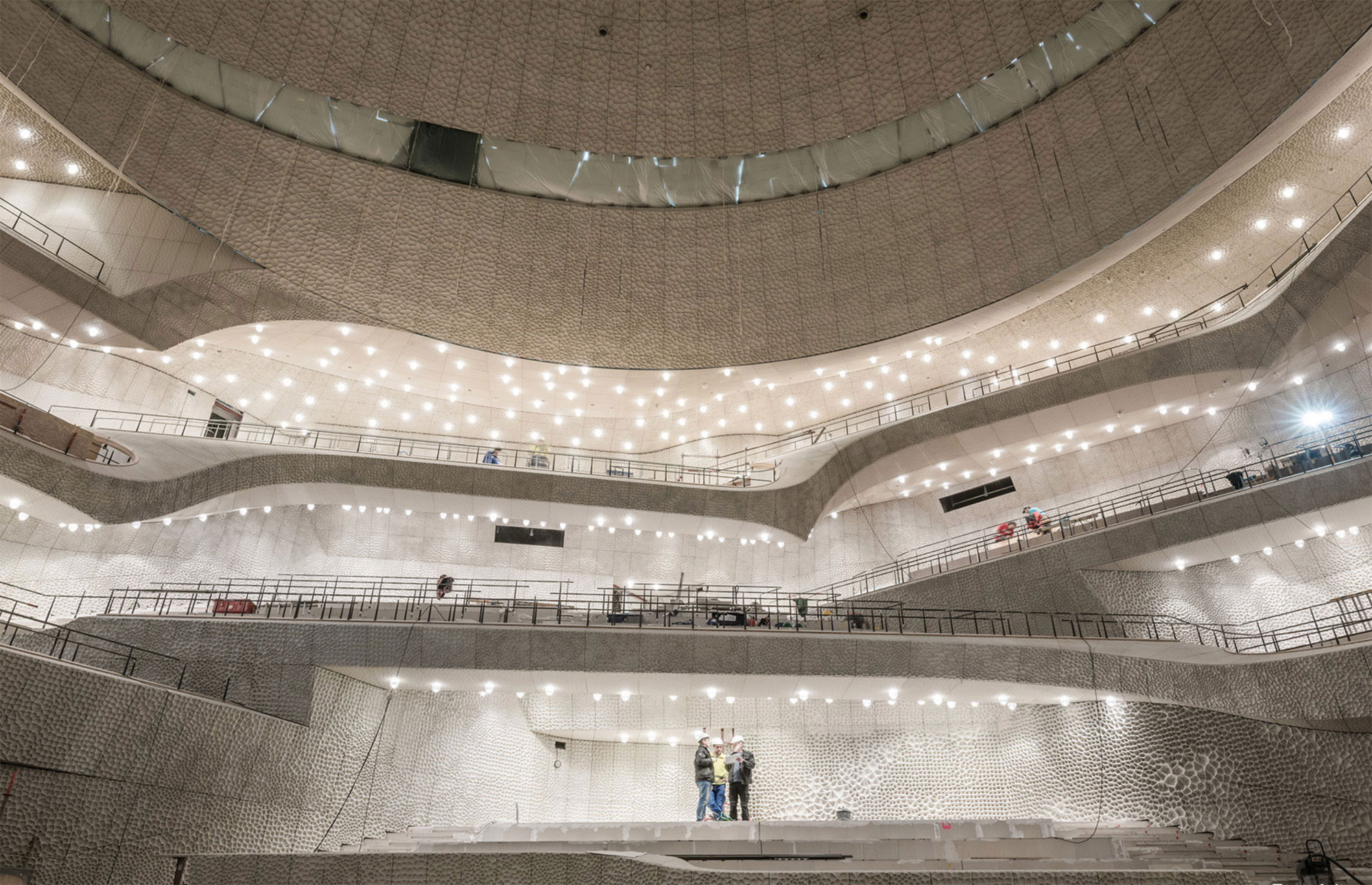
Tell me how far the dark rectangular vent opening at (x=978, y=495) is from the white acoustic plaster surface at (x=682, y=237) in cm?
598

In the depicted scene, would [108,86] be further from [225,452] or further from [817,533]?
[817,533]

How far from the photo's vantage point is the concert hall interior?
12492 millimetres

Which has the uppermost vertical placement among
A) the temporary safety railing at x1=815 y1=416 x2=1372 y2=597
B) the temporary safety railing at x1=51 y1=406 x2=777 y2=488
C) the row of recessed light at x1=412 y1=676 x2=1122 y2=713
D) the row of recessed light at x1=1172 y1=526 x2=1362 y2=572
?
the temporary safety railing at x1=51 y1=406 x2=777 y2=488

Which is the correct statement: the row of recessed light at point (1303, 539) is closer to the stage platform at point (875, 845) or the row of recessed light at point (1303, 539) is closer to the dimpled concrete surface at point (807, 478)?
the dimpled concrete surface at point (807, 478)

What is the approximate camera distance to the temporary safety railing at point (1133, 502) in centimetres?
1644

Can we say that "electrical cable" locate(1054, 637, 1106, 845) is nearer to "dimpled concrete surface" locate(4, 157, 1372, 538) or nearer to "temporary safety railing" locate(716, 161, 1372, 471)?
"dimpled concrete surface" locate(4, 157, 1372, 538)

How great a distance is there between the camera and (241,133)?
60.7 feet

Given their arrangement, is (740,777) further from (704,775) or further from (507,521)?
(507,521)

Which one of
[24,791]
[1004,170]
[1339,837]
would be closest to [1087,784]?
[1339,837]

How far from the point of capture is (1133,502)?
71.3ft

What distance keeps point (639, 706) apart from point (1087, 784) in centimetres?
935

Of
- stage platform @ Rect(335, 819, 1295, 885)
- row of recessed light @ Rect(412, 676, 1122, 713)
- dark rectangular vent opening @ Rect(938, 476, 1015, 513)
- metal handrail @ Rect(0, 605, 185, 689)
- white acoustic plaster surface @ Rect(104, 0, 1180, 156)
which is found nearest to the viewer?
stage platform @ Rect(335, 819, 1295, 885)

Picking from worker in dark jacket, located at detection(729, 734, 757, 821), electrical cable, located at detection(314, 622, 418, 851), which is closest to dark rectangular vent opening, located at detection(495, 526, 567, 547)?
electrical cable, located at detection(314, 622, 418, 851)

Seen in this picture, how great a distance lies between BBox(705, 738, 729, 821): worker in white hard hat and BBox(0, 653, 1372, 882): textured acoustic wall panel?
3.59 m
